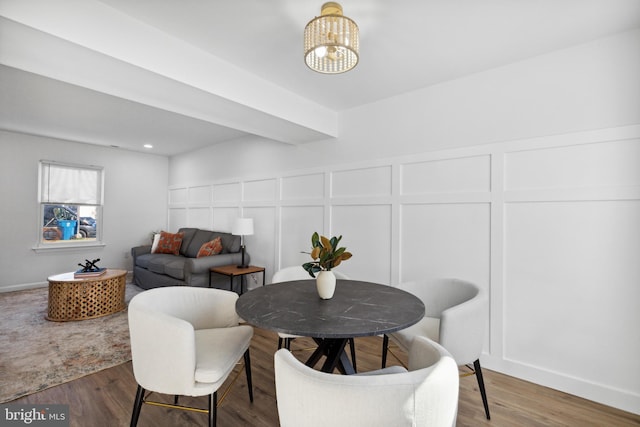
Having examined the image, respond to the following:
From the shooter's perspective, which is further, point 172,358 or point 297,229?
point 297,229

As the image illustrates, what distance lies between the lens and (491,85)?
247 centimetres

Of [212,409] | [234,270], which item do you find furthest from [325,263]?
[234,270]

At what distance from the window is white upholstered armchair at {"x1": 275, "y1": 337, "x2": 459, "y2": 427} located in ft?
19.8

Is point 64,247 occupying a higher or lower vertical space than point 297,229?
lower

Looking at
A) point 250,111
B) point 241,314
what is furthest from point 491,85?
point 241,314

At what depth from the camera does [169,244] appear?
16.9ft

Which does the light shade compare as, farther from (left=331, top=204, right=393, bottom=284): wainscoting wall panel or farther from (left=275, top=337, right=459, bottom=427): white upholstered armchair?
(left=331, top=204, right=393, bottom=284): wainscoting wall panel

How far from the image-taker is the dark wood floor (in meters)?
1.80

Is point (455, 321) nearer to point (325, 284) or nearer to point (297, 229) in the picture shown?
point (325, 284)

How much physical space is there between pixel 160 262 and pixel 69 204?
2294 millimetres

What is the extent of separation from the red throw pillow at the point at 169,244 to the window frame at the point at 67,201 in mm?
1266

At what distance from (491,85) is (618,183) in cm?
115

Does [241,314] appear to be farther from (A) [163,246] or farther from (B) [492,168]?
(A) [163,246]

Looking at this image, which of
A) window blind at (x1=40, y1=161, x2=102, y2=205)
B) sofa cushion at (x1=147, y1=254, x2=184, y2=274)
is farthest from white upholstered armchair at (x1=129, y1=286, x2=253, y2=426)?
window blind at (x1=40, y1=161, x2=102, y2=205)
